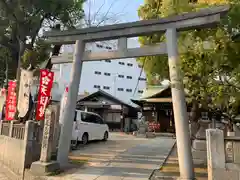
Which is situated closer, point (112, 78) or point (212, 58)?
point (212, 58)

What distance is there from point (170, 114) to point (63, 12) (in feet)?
49.1

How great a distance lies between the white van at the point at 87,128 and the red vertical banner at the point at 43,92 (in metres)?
3.53

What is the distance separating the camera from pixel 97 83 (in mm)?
48406

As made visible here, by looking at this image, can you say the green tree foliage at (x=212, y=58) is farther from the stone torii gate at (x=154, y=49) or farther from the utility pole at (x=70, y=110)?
the utility pole at (x=70, y=110)

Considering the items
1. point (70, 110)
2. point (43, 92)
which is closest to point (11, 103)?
point (43, 92)

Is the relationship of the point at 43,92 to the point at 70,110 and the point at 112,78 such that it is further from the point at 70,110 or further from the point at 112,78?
the point at 112,78

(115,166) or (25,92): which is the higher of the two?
(25,92)

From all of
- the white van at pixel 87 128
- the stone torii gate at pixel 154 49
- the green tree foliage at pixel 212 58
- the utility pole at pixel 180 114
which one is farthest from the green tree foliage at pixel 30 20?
the utility pole at pixel 180 114

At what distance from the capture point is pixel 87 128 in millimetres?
14602

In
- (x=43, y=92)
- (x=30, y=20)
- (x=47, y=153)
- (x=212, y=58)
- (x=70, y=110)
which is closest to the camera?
(x=212, y=58)

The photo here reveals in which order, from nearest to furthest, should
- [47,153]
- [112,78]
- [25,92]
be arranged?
[47,153], [25,92], [112,78]

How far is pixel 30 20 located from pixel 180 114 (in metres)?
10.7

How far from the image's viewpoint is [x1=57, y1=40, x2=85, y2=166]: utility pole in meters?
8.94

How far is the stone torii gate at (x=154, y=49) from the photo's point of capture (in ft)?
23.9
